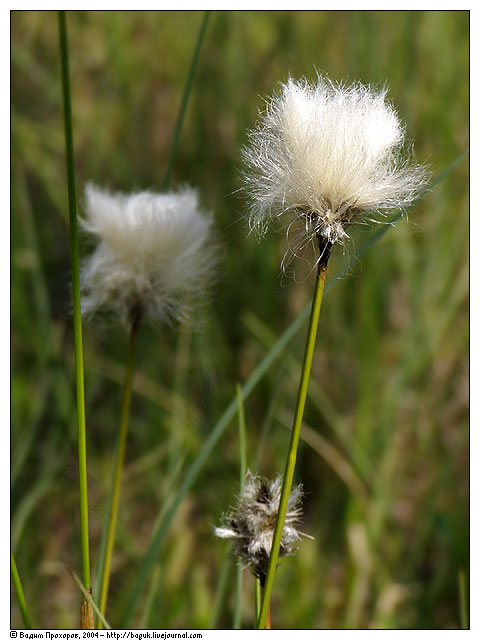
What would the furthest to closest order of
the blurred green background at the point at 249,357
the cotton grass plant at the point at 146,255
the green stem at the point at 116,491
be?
the blurred green background at the point at 249,357, the cotton grass plant at the point at 146,255, the green stem at the point at 116,491

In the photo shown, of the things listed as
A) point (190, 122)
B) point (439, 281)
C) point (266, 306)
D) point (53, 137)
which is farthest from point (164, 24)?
point (439, 281)

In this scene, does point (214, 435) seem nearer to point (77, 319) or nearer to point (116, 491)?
point (116, 491)

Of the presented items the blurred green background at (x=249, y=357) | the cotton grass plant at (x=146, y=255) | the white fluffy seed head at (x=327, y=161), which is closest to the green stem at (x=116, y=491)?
the cotton grass plant at (x=146, y=255)

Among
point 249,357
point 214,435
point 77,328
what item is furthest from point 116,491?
point 249,357

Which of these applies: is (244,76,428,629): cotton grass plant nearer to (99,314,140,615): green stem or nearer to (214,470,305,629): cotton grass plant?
(214,470,305,629): cotton grass plant

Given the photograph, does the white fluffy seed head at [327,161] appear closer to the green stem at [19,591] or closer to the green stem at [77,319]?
the green stem at [77,319]

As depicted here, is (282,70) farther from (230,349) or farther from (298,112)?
(298,112)

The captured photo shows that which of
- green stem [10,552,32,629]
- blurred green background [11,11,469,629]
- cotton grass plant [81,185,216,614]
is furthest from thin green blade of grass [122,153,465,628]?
blurred green background [11,11,469,629]
